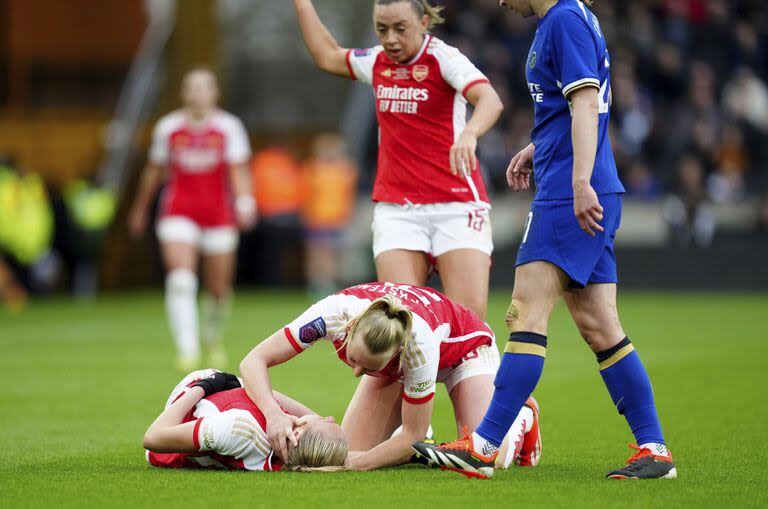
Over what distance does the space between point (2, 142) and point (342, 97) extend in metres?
7.92

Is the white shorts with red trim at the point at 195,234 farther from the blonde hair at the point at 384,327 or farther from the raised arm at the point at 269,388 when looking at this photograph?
the blonde hair at the point at 384,327

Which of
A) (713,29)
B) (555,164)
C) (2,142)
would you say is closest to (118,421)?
(555,164)

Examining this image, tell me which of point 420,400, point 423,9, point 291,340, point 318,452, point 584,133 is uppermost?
point 423,9

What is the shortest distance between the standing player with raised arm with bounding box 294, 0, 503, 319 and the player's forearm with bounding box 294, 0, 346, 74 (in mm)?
25

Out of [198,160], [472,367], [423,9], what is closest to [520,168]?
[472,367]

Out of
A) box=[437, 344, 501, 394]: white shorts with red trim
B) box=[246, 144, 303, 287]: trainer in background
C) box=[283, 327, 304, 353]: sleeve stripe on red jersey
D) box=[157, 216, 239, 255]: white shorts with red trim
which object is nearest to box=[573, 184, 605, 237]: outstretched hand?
box=[437, 344, 501, 394]: white shorts with red trim

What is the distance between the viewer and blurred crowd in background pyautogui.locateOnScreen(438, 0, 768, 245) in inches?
940

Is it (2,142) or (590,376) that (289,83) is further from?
(590,376)

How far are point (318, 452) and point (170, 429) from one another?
0.71 metres

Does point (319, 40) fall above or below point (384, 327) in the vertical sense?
above

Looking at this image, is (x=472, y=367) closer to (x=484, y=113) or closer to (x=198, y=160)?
(x=484, y=113)

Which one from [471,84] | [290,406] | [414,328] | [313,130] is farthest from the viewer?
[313,130]

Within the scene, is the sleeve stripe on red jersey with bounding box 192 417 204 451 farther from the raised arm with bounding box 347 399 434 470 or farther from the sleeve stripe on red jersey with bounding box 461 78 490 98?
the sleeve stripe on red jersey with bounding box 461 78 490 98

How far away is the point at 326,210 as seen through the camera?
2394cm
